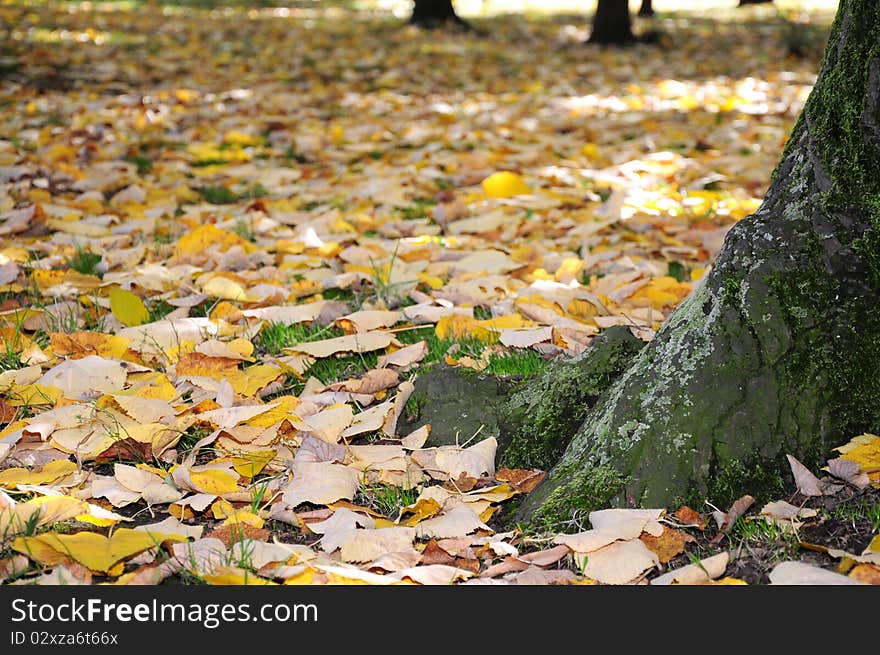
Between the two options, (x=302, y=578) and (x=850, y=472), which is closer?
(x=302, y=578)

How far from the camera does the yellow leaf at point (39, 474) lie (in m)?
2.20

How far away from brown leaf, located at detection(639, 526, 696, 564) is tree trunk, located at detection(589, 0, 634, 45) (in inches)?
408

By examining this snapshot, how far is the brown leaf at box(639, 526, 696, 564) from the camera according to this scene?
1.88m

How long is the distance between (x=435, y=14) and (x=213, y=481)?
11187 millimetres

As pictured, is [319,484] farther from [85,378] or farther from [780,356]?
[780,356]

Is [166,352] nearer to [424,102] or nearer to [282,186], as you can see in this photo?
[282,186]

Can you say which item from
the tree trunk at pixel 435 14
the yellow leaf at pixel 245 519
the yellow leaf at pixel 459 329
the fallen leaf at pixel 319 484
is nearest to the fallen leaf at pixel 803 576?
the fallen leaf at pixel 319 484

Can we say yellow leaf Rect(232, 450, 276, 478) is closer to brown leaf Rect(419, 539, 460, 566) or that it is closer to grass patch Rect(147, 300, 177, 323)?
brown leaf Rect(419, 539, 460, 566)

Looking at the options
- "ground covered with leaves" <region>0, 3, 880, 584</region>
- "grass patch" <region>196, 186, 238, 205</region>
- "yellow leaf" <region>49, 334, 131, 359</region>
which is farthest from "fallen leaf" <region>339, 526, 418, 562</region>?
"grass patch" <region>196, 186, 238, 205</region>

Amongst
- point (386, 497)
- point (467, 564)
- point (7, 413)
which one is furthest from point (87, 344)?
point (467, 564)

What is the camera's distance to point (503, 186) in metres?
4.86

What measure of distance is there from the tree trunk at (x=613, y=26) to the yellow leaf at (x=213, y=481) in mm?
10268

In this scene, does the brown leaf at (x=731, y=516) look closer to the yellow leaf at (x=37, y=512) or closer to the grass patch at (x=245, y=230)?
the yellow leaf at (x=37, y=512)
